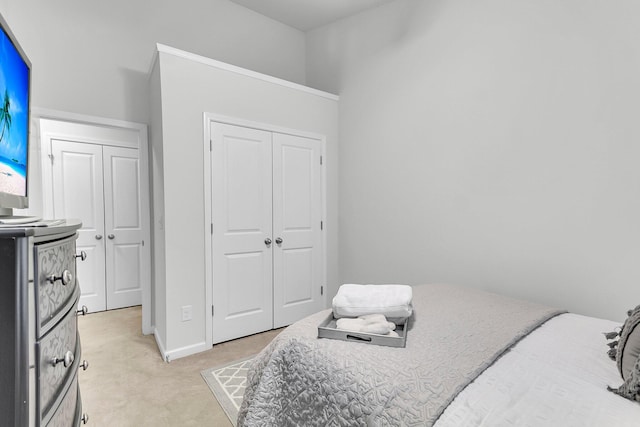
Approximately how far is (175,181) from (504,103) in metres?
2.51

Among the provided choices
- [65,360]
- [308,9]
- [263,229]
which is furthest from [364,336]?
[308,9]

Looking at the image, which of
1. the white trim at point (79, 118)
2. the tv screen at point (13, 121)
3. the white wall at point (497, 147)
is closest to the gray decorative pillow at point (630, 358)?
the white wall at point (497, 147)

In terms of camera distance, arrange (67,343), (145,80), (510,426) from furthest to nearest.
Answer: (145,80), (67,343), (510,426)

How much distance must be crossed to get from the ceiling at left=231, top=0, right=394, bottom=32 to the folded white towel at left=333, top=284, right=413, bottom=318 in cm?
282

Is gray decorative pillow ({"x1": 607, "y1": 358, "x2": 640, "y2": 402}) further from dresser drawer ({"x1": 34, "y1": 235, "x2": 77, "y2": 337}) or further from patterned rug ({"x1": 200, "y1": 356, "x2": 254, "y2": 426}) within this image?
patterned rug ({"x1": 200, "y1": 356, "x2": 254, "y2": 426})

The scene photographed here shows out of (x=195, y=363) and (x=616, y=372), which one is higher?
(x=616, y=372)

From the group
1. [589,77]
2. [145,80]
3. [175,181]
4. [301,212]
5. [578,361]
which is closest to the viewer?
[578,361]

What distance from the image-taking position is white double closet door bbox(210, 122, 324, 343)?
9.03 feet

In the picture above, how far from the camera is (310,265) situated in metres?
3.38

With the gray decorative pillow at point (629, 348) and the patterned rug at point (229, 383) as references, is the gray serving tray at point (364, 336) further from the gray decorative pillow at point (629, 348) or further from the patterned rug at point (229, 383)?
the patterned rug at point (229, 383)

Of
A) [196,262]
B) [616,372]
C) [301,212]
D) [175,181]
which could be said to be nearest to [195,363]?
[196,262]

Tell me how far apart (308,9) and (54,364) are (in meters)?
3.62

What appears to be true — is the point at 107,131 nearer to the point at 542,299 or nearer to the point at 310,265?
the point at 310,265

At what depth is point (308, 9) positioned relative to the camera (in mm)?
3355
